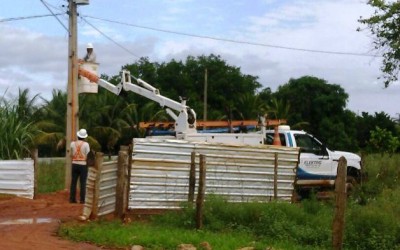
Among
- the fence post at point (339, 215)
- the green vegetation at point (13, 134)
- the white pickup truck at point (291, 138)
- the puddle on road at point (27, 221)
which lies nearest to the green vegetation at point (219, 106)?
the green vegetation at point (13, 134)

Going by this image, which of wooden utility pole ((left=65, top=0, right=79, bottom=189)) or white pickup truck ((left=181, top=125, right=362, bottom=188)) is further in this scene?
wooden utility pole ((left=65, top=0, right=79, bottom=189))

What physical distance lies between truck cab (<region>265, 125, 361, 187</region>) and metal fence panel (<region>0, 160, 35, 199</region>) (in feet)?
21.8

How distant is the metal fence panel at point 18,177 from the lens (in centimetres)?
1911

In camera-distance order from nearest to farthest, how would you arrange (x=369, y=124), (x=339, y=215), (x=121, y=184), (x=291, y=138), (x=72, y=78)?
(x=339, y=215) → (x=121, y=184) → (x=291, y=138) → (x=72, y=78) → (x=369, y=124)

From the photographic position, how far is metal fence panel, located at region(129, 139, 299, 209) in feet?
46.8

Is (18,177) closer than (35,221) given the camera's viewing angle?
No

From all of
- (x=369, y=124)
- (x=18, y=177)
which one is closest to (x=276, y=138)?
(x=18, y=177)

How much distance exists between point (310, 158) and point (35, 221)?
8.65m

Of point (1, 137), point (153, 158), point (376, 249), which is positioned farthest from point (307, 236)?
point (1, 137)

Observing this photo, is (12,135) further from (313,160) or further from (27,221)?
(313,160)

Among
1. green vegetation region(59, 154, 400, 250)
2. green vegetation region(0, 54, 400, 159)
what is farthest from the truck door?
green vegetation region(0, 54, 400, 159)

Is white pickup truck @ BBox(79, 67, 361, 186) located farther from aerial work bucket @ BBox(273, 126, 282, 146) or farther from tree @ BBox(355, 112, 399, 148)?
tree @ BBox(355, 112, 399, 148)

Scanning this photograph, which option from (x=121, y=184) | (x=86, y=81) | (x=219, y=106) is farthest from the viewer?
(x=219, y=106)

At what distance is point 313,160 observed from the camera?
1991 cm
